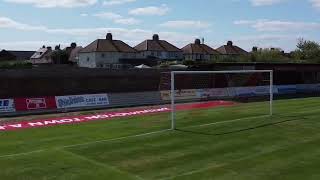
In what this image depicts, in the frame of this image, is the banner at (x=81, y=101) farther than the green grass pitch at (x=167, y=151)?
Yes

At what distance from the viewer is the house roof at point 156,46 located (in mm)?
126125

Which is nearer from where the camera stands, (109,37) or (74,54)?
(109,37)

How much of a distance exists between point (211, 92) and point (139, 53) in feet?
268

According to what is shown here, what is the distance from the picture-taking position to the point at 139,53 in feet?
410

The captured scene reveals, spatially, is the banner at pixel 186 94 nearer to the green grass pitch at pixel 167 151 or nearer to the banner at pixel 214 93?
the banner at pixel 214 93

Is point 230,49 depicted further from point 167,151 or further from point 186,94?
point 167,151

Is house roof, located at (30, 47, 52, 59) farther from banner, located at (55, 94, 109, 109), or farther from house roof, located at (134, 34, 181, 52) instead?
banner, located at (55, 94, 109, 109)

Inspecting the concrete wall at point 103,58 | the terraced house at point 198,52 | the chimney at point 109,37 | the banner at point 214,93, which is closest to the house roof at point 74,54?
the concrete wall at point 103,58

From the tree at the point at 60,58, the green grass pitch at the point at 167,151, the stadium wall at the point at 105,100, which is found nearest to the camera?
the green grass pitch at the point at 167,151

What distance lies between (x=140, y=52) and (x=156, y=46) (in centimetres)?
444

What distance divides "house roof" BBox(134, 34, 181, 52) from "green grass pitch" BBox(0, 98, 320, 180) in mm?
101998

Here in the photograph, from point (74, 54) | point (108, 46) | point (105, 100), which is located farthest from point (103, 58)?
point (105, 100)

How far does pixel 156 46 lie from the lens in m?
127

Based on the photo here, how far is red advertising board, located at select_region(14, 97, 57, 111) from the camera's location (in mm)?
35938
